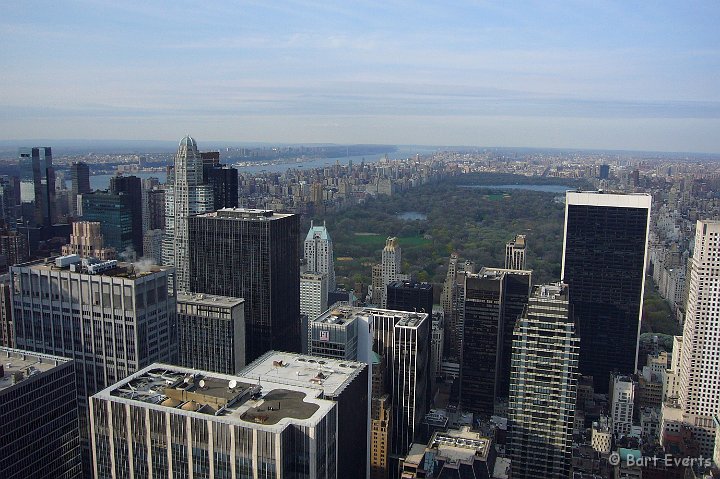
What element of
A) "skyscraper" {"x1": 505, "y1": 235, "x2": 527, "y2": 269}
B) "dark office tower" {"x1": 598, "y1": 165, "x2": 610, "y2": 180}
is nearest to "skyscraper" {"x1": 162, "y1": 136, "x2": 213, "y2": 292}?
"skyscraper" {"x1": 505, "y1": 235, "x2": 527, "y2": 269}

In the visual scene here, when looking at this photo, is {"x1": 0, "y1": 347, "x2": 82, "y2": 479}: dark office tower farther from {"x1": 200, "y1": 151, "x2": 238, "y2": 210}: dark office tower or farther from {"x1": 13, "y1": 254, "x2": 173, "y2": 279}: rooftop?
{"x1": 200, "y1": 151, "x2": 238, "y2": 210}: dark office tower

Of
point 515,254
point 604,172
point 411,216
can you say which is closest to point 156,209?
point 411,216

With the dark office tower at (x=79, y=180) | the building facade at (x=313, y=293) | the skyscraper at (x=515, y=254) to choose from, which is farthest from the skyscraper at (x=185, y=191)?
the skyscraper at (x=515, y=254)

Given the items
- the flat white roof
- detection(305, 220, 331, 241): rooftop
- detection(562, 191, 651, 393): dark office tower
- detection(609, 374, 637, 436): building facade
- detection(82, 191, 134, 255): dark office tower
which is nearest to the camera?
detection(609, 374, 637, 436): building facade

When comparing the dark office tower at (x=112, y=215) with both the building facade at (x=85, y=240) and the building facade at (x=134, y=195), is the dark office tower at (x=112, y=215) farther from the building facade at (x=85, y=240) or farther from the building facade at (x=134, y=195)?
the building facade at (x=85, y=240)

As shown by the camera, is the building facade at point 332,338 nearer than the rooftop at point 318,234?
Yes

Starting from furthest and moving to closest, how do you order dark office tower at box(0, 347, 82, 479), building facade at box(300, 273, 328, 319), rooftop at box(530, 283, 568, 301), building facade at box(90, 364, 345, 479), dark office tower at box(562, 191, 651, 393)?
building facade at box(300, 273, 328, 319) < dark office tower at box(562, 191, 651, 393) < rooftop at box(530, 283, 568, 301) < dark office tower at box(0, 347, 82, 479) < building facade at box(90, 364, 345, 479)

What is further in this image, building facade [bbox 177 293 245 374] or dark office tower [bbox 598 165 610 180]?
dark office tower [bbox 598 165 610 180]
